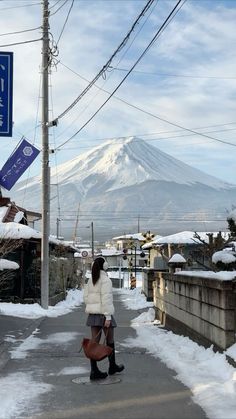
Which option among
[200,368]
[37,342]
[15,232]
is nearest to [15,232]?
[15,232]

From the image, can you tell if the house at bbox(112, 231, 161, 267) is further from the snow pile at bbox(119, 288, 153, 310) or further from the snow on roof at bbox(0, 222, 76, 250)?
the snow on roof at bbox(0, 222, 76, 250)

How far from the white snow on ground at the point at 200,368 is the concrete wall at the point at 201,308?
214 millimetres

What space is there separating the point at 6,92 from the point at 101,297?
4.69 metres

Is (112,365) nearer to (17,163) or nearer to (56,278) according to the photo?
(17,163)

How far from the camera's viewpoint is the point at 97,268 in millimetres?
8430

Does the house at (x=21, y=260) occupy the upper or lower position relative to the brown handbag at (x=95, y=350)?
upper

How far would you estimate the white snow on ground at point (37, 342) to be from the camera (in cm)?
1016

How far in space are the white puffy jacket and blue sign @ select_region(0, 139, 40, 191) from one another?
1104cm

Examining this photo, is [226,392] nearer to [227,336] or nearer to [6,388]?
[227,336]

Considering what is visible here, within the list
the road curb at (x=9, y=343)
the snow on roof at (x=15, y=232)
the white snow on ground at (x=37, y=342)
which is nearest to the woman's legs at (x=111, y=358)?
the road curb at (x=9, y=343)

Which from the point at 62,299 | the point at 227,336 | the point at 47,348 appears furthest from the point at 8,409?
the point at 62,299

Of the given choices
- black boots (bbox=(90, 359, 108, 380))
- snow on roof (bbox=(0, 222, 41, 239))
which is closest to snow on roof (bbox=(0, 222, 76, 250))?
snow on roof (bbox=(0, 222, 41, 239))

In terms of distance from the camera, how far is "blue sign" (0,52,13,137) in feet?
35.1

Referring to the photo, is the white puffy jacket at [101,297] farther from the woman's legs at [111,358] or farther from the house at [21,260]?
the house at [21,260]
